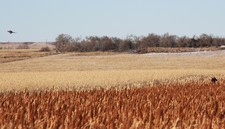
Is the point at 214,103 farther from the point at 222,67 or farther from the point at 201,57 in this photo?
the point at 201,57

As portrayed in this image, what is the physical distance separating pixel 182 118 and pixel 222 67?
1632 inches

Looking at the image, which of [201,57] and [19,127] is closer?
[19,127]

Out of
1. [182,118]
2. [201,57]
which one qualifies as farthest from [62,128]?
[201,57]

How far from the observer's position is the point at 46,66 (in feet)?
173

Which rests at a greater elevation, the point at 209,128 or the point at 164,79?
the point at 209,128

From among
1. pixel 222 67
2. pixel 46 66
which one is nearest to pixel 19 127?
pixel 222 67

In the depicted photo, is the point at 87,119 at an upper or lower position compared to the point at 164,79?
upper

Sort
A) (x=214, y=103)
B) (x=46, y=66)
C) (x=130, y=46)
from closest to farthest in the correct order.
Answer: (x=214, y=103) → (x=46, y=66) → (x=130, y=46)

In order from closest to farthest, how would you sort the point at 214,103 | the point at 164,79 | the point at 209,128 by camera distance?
1. the point at 209,128
2. the point at 214,103
3. the point at 164,79

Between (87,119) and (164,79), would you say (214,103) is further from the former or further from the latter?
(164,79)

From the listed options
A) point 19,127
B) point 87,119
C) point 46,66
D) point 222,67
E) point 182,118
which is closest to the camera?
point 19,127

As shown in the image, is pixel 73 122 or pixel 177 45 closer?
pixel 73 122

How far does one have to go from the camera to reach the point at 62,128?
539 centimetres

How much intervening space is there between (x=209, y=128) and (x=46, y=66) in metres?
47.9
